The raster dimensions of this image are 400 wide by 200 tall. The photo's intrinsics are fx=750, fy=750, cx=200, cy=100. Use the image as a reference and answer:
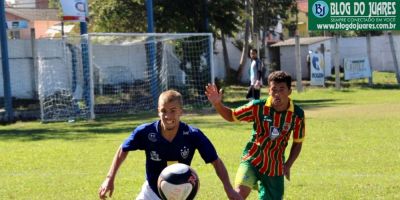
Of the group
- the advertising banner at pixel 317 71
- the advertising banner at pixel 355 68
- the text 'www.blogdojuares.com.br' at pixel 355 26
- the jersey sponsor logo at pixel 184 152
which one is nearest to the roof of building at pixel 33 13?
the advertising banner at pixel 317 71

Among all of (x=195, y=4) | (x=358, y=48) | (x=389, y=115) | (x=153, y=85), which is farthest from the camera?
(x=358, y=48)

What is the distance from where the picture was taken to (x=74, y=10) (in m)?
25.1

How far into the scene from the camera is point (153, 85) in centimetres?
2633

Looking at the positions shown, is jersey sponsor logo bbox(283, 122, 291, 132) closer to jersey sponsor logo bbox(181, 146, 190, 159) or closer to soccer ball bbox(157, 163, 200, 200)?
jersey sponsor logo bbox(181, 146, 190, 159)

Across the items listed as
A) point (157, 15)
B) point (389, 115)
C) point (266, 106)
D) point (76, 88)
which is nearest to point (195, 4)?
point (157, 15)

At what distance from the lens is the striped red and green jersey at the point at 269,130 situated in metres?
7.13

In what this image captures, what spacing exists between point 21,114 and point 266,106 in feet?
62.9

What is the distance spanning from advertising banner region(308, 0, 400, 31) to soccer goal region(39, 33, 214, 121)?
657 centimetres

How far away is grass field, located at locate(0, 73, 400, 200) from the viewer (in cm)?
995

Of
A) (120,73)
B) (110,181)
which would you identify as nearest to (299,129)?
(110,181)

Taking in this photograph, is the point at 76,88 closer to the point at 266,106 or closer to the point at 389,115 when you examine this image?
the point at 389,115

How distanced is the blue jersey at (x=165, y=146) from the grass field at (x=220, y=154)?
3380 mm

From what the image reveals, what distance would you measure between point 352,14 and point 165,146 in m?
28.3

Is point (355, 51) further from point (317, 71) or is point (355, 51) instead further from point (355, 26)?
point (355, 26)
